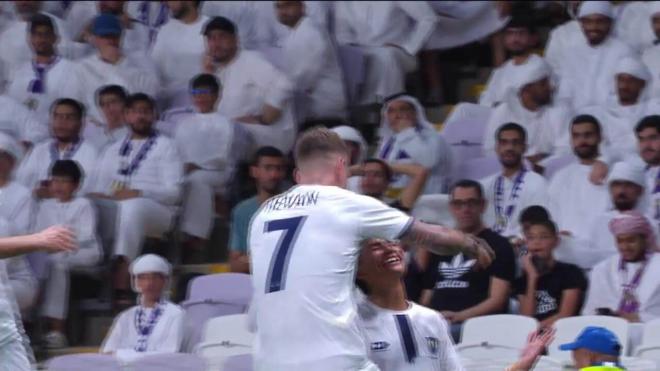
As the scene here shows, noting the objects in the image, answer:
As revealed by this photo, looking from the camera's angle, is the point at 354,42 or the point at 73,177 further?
the point at 354,42

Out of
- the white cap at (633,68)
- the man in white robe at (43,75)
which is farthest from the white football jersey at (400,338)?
the man in white robe at (43,75)

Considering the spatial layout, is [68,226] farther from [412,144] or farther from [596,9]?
[596,9]

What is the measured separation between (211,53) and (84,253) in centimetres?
230

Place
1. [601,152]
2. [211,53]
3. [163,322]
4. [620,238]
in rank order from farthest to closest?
[211,53] → [601,152] → [163,322] → [620,238]

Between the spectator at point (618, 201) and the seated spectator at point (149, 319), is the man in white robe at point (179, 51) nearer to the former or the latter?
the seated spectator at point (149, 319)

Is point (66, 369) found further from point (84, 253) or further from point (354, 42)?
point (354, 42)

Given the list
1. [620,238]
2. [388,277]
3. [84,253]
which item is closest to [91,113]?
[84,253]

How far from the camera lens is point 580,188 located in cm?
1113

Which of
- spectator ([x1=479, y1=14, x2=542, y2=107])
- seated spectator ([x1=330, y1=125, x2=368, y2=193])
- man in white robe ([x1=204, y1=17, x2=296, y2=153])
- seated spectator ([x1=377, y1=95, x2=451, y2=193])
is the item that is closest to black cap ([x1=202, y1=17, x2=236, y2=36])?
man in white robe ([x1=204, y1=17, x2=296, y2=153])

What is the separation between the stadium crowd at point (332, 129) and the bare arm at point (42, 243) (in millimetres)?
3161

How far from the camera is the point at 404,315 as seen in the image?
6.09 meters

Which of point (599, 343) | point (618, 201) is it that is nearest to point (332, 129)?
point (618, 201)

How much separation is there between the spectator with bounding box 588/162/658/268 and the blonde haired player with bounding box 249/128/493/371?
473 cm

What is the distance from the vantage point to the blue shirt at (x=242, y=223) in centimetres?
A: 1143
